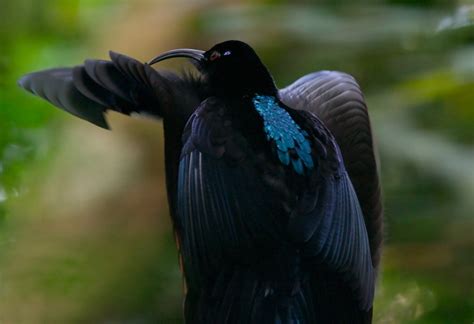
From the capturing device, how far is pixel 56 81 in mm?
2902

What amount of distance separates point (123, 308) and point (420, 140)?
1161mm

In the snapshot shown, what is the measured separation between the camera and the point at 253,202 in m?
2.59

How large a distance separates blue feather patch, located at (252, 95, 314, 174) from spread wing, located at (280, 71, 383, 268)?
52 cm

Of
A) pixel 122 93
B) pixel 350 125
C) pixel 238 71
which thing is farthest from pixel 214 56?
pixel 350 125

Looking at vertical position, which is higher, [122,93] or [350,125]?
[122,93]

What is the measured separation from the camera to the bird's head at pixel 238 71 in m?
2.81

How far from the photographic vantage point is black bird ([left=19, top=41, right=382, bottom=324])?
2.59 meters

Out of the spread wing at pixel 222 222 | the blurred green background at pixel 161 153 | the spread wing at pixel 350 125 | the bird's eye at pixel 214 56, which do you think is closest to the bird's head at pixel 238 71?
the bird's eye at pixel 214 56

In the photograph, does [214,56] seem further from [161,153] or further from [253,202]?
[161,153]

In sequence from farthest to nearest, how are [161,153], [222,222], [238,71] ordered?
[161,153] → [238,71] → [222,222]

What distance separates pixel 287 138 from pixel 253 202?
0.58 ft

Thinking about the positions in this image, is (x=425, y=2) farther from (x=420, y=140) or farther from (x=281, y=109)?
(x=281, y=109)

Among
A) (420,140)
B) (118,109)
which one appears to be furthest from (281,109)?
(420,140)

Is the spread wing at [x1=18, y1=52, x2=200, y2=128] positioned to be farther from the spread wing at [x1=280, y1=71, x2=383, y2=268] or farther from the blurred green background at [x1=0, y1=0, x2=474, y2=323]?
the blurred green background at [x1=0, y1=0, x2=474, y2=323]
